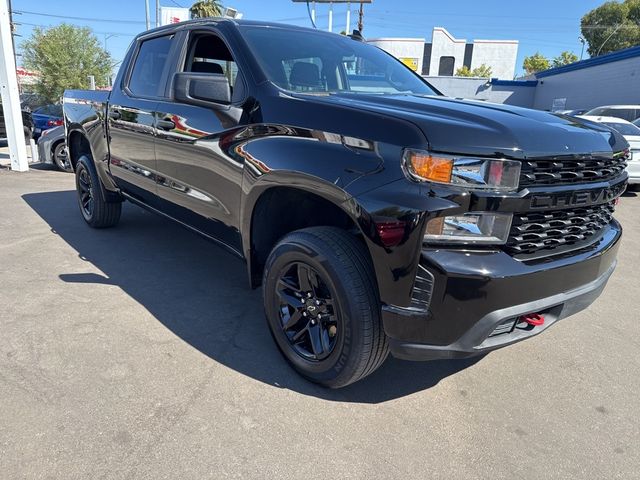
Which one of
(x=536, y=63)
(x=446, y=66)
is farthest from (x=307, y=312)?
(x=536, y=63)

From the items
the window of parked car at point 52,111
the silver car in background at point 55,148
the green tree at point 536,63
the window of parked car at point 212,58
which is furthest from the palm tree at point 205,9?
the green tree at point 536,63

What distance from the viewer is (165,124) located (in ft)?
11.1

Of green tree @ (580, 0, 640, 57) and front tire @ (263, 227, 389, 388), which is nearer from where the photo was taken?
front tire @ (263, 227, 389, 388)

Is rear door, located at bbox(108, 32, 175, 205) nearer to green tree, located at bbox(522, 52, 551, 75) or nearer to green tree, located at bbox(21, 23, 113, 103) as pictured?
green tree, located at bbox(21, 23, 113, 103)

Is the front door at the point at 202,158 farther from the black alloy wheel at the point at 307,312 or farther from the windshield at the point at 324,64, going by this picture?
the black alloy wheel at the point at 307,312

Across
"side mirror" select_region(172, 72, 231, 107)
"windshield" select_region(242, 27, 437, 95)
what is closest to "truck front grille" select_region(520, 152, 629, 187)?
"windshield" select_region(242, 27, 437, 95)

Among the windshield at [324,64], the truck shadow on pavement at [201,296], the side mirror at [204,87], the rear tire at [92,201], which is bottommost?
the truck shadow on pavement at [201,296]

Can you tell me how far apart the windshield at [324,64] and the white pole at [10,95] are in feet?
27.1

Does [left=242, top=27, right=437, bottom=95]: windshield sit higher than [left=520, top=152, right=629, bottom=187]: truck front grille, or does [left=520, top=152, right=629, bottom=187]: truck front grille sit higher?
[left=242, top=27, right=437, bottom=95]: windshield

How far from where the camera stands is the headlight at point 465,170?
74.0 inches

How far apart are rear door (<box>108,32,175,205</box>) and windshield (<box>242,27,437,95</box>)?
1.03 meters

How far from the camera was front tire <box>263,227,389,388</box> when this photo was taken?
2.13m

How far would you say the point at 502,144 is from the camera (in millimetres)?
1896

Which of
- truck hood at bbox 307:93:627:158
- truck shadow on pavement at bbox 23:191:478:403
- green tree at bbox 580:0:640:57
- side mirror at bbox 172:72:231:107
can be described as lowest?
truck shadow on pavement at bbox 23:191:478:403
